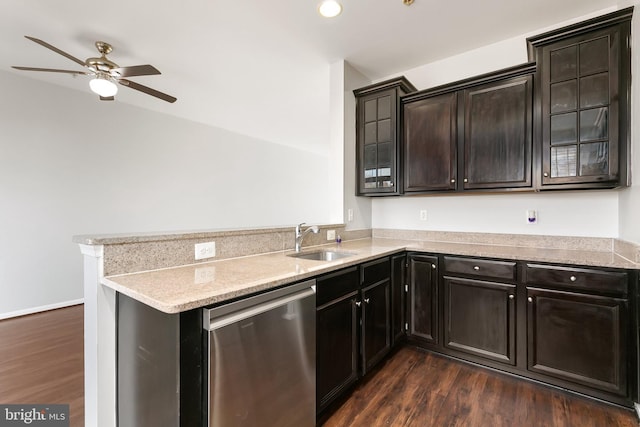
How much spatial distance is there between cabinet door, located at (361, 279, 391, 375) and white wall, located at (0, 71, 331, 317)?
1266mm

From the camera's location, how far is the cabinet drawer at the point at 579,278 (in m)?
1.70

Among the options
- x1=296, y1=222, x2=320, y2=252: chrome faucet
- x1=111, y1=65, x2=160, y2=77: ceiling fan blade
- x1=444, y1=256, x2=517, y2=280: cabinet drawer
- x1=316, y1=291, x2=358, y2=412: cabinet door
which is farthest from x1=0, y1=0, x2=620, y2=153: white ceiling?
x1=316, y1=291, x2=358, y2=412: cabinet door

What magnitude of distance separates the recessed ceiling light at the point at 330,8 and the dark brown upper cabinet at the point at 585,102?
1.48 metres

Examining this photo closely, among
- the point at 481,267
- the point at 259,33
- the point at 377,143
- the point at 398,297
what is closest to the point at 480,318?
the point at 481,267

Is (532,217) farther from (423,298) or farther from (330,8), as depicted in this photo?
(330,8)

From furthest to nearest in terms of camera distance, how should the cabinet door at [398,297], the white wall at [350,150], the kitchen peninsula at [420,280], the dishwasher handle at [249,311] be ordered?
the white wall at [350,150], the cabinet door at [398,297], the kitchen peninsula at [420,280], the dishwasher handle at [249,311]

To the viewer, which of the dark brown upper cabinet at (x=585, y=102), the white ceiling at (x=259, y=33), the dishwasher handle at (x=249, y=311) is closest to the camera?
the dishwasher handle at (x=249, y=311)

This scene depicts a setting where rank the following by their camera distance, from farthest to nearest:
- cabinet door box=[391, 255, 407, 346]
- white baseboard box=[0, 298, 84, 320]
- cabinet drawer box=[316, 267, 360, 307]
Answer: white baseboard box=[0, 298, 84, 320] → cabinet door box=[391, 255, 407, 346] → cabinet drawer box=[316, 267, 360, 307]

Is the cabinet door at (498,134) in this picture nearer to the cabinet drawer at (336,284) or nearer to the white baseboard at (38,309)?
the cabinet drawer at (336,284)

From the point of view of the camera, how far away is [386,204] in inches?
129

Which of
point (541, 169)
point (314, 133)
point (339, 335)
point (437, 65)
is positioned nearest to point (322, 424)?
point (339, 335)

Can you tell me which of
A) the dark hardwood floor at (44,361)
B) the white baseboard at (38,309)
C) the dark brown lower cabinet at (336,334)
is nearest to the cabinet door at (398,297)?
the dark brown lower cabinet at (336,334)

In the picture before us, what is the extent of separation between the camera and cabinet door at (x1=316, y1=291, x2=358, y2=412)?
62.5 inches

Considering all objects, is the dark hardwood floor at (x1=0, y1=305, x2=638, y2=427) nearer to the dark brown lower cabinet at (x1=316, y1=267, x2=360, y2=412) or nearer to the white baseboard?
the dark brown lower cabinet at (x1=316, y1=267, x2=360, y2=412)
